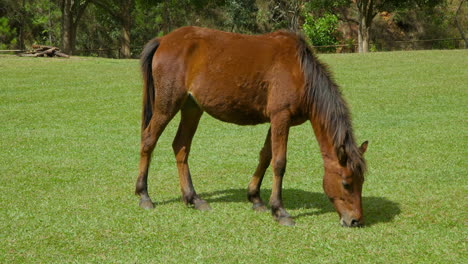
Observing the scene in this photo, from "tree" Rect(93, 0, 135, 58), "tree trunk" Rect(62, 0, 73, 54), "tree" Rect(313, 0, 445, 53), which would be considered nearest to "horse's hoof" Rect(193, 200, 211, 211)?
"tree" Rect(313, 0, 445, 53)

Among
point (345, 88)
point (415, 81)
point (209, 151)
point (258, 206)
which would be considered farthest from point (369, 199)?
point (415, 81)

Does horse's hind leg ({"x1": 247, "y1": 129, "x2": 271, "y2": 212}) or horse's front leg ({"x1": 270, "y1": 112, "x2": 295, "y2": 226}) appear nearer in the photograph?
horse's front leg ({"x1": 270, "y1": 112, "x2": 295, "y2": 226})

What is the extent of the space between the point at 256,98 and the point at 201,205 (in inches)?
62.9

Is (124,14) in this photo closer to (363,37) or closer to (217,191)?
(363,37)

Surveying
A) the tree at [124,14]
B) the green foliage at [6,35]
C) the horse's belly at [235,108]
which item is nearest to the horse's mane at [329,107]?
the horse's belly at [235,108]

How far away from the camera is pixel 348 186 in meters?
6.65

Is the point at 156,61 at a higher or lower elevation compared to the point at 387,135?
higher

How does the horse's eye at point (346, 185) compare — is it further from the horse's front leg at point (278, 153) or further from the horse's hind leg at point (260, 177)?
the horse's hind leg at point (260, 177)

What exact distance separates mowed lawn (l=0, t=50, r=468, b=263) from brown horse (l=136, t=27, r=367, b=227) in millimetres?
426

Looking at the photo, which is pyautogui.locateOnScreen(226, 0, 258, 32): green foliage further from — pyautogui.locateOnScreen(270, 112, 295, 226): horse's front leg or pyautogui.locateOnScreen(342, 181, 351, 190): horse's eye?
pyautogui.locateOnScreen(342, 181, 351, 190): horse's eye

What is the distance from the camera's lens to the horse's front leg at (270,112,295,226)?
702 centimetres

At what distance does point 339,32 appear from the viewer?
4728 cm

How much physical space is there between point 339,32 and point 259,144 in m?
36.3

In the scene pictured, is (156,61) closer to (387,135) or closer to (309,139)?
(309,139)
